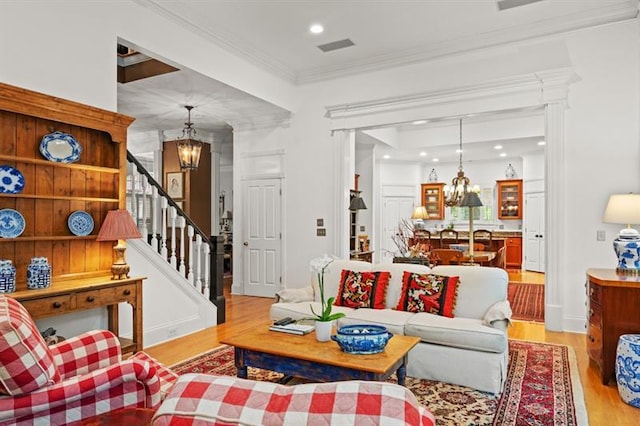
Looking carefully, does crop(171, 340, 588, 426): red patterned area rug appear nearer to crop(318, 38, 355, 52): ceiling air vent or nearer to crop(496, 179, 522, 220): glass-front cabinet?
crop(318, 38, 355, 52): ceiling air vent

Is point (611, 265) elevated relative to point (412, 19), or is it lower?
lower

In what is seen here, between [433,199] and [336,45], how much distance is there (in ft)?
25.4

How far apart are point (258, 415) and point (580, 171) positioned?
5.12 m

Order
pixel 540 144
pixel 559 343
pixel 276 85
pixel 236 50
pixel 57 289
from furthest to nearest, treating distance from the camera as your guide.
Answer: pixel 540 144 < pixel 276 85 < pixel 236 50 < pixel 559 343 < pixel 57 289

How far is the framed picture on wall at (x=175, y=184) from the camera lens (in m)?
A: 8.58

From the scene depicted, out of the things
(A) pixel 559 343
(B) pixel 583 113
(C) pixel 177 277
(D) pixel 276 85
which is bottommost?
(A) pixel 559 343

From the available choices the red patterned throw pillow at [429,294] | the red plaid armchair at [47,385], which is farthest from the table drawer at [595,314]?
the red plaid armchair at [47,385]

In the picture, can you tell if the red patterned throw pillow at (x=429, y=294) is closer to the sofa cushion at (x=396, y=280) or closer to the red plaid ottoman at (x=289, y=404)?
the sofa cushion at (x=396, y=280)

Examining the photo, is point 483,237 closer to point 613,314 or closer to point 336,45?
point 336,45

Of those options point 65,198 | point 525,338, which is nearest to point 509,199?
point 525,338

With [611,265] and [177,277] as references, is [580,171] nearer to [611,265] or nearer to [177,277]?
[611,265]

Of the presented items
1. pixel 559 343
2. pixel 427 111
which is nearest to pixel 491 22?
pixel 427 111

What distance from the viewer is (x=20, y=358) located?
161 centimetres

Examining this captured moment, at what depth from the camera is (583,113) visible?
4.89m
